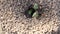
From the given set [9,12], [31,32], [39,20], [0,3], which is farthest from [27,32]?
[0,3]

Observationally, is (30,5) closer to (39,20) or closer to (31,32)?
(39,20)

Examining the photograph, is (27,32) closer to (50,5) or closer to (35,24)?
(35,24)

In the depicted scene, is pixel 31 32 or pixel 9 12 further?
pixel 9 12

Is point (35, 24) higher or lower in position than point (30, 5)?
lower

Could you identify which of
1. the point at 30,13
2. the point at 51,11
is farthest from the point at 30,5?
the point at 51,11

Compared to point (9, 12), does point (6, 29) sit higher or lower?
lower

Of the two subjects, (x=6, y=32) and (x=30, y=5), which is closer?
(x=6, y=32)
